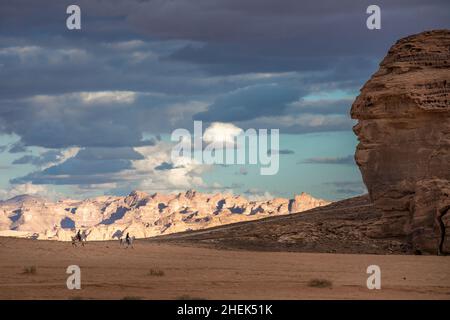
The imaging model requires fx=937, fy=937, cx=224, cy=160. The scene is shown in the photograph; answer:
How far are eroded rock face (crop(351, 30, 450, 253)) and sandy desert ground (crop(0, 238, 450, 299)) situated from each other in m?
3.72

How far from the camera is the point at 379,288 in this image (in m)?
33.5

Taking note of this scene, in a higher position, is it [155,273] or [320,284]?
[155,273]

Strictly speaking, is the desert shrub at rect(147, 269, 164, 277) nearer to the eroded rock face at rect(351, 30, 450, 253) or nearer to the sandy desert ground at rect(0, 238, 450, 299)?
the sandy desert ground at rect(0, 238, 450, 299)

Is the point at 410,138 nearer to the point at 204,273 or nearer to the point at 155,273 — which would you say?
the point at 204,273

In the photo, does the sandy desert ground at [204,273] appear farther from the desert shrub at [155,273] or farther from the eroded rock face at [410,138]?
the eroded rock face at [410,138]

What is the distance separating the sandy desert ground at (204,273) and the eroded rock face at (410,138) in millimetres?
3725

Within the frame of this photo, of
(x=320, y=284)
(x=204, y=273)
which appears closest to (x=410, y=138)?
(x=204, y=273)

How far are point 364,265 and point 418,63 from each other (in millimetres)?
15775

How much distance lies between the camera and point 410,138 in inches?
2103

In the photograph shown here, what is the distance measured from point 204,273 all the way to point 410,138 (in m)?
19.6

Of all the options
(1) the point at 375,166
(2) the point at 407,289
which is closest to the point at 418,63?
(1) the point at 375,166

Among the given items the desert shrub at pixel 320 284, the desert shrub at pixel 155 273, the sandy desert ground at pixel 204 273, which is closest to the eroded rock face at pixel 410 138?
the sandy desert ground at pixel 204 273
